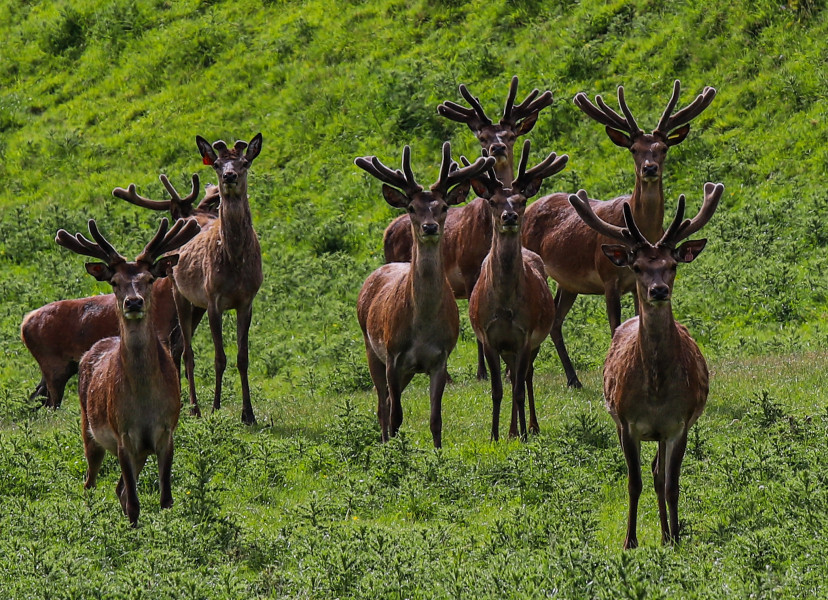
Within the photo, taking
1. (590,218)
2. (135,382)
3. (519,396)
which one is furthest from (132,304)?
(519,396)

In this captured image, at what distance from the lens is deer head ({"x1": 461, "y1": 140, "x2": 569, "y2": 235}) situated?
1160cm

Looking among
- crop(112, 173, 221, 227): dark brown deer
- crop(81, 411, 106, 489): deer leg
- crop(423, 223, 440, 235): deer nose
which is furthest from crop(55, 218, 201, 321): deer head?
crop(112, 173, 221, 227): dark brown deer

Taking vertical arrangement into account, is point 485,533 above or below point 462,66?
below

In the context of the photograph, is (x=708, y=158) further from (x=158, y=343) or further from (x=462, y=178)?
(x=158, y=343)

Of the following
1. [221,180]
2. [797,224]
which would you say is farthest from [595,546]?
[797,224]

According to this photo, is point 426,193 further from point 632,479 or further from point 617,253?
point 632,479

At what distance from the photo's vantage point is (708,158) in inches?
851

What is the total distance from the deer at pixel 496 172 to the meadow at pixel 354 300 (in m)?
1.46

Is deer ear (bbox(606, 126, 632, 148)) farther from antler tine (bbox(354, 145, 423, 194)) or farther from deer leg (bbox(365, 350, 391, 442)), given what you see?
deer leg (bbox(365, 350, 391, 442))

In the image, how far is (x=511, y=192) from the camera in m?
12.0

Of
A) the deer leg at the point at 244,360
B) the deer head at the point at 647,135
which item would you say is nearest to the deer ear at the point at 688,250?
the deer head at the point at 647,135

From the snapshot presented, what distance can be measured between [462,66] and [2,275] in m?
10.2

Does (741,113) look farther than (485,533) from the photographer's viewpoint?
Yes

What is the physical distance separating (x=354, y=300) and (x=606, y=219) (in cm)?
710
